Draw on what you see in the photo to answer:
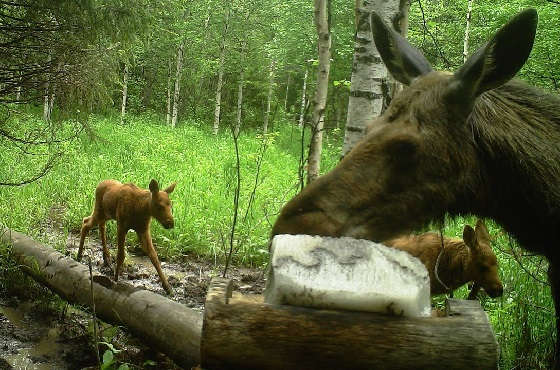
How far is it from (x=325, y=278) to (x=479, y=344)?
536mm

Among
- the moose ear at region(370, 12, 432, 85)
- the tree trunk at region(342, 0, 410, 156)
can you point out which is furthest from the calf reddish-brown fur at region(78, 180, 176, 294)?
the moose ear at region(370, 12, 432, 85)

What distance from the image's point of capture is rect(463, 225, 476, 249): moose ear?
374 cm

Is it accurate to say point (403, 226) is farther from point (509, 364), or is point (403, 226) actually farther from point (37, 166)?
point (37, 166)

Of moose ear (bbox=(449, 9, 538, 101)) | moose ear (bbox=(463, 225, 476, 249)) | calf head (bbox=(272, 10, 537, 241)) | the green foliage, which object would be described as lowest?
the green foliage

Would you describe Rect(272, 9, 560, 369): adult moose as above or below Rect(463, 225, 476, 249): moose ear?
above

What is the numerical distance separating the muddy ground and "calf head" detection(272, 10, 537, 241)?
2164 millimetres

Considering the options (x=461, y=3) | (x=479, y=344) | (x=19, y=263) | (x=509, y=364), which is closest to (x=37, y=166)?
(x=19, y=263)

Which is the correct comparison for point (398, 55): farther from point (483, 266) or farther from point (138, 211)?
point (138, 211)

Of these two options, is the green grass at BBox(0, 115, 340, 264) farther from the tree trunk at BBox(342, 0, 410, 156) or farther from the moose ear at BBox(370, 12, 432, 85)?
the moose ear at BBox(370, 12, 432, 85)

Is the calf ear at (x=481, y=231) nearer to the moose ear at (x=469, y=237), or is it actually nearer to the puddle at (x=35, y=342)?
the moose ear at (x=469, y=237)

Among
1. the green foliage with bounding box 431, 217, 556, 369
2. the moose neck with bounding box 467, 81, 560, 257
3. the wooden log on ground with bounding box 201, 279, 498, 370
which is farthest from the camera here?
the green foliage with bounding box 431, 217, 556, 369

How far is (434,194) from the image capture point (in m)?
2.31

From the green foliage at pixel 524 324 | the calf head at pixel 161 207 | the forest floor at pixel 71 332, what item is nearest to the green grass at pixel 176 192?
the forest floor at pixel 71 332

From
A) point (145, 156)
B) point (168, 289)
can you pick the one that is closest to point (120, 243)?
point (168, 289)
